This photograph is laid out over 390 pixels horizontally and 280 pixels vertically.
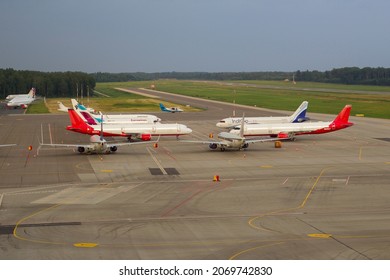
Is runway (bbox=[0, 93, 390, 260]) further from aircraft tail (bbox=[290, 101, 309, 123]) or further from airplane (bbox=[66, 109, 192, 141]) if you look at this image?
aircraft tail (bbox=[290, 101, 309, 123])

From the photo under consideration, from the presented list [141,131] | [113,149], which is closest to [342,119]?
[141,131]

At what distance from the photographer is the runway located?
35781mm

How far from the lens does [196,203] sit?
4928cm

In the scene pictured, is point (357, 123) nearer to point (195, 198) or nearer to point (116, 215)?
point (195, 198)

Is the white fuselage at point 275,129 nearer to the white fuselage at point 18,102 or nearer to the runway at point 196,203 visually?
the runway at point 196,203

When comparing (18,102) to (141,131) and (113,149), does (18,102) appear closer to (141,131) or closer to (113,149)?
(141,131)

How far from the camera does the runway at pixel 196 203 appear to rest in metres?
35.8

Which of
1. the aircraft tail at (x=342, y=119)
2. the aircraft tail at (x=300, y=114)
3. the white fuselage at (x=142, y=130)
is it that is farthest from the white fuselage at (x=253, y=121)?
the white fuselage at (x=142, y=130)

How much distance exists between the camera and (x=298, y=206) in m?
48.1

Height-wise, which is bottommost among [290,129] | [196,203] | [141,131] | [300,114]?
[196,203]

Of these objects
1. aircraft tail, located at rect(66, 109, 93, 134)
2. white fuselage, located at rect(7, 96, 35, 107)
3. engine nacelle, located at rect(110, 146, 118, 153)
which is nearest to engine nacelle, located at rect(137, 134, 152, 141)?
aircraft tail, located at rect(66, 109, 93, 134)

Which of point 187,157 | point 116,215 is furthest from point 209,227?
point 187,157

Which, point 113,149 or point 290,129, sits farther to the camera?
point 290,129

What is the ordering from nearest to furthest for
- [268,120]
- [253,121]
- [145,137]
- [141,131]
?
[145,137] → [141,131] → [253,121] → [268,120]
